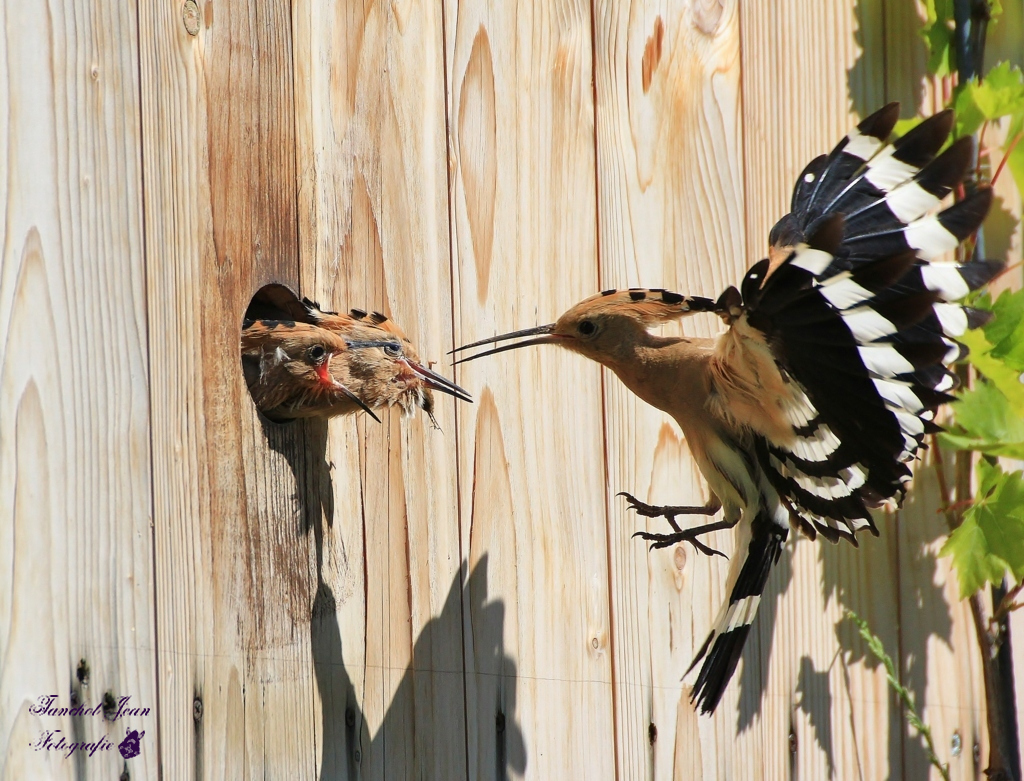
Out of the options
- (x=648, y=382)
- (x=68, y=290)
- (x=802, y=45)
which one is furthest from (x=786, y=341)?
(x=802, y=45)

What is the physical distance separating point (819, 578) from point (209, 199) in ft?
5.63

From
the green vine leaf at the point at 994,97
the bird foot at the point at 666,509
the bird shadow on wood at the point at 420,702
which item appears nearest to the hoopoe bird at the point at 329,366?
the bird shadow on wood at the point at 420,702

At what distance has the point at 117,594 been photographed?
151 centimetres

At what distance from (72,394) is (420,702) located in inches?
35.9

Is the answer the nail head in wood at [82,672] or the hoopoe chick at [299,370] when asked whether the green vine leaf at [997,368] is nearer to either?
the hoopoe chick at [299,370]

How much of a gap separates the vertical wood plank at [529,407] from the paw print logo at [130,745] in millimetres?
730

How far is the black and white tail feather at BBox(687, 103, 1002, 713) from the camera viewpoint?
158cm

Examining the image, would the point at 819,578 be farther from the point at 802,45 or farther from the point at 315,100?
the point at 315,100

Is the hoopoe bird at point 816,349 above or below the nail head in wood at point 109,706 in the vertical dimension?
above

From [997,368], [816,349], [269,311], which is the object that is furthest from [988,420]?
[269,311]

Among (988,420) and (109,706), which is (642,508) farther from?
(109,706)

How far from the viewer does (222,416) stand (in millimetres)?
1729

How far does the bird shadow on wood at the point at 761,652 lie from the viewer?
8.16 feet

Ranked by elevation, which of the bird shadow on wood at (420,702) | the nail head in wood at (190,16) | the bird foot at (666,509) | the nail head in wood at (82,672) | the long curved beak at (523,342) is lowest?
the bird shadow on wood at (420,702)
